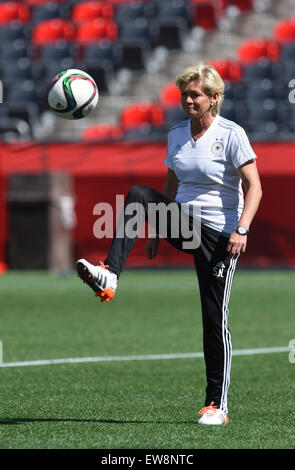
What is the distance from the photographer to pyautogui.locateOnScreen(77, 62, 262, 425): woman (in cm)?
515

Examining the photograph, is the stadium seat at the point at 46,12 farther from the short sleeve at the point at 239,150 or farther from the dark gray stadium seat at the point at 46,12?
the short sleeve at the point at 239,150

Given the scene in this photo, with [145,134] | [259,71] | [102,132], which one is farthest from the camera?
[259,71]

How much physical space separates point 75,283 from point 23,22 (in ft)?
36.7

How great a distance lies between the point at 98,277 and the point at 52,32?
2061 cm

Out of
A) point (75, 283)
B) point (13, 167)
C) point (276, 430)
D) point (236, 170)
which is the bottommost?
point (75, 283)

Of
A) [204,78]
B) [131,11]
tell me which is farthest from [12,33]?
[204,78]

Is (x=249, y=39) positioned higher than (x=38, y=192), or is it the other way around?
(x=249, y=39)

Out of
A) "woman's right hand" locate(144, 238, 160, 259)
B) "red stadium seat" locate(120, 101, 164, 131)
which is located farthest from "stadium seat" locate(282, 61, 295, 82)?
"woman's right hand" locate(144, 238, 160, 259)

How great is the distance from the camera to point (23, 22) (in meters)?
26.0

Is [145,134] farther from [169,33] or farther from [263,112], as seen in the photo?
[169,33]

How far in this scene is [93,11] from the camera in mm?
25453

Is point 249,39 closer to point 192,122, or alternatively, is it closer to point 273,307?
point 273,307

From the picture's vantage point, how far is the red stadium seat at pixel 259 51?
22531mm
